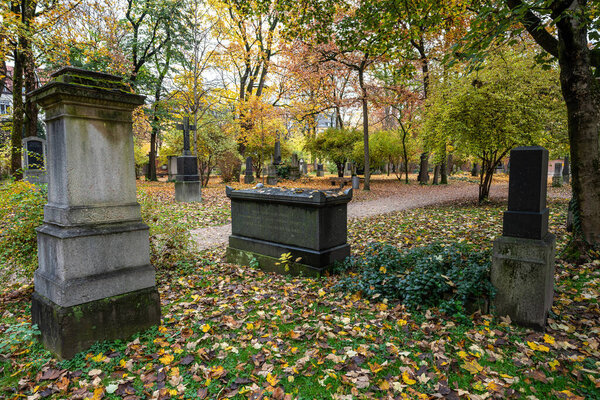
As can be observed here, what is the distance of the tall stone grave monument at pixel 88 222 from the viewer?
307 centimetres

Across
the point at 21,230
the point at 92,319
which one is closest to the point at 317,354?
the point at 92,319

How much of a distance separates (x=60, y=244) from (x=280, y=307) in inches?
98.9

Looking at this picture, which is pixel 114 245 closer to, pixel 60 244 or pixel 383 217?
pixel 60 244

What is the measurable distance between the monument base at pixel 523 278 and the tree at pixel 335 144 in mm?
21269

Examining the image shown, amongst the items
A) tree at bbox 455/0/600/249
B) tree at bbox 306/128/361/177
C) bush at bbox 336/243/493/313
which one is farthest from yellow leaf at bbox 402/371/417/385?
tree at bbox 306/128/361/177

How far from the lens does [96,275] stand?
3.25 m

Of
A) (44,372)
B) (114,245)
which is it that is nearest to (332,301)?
(114,245)

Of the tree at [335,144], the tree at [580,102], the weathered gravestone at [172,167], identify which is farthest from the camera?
the weathered gravestone at [172,167]

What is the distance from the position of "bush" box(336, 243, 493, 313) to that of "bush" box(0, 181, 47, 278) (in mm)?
4185

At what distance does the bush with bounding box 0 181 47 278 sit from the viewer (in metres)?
4.19

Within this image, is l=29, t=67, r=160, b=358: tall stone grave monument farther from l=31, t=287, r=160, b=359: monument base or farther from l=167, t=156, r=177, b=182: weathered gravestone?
l=167, t=156, r=177, b=182: weathered gravestone

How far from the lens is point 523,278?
3549 millimetres

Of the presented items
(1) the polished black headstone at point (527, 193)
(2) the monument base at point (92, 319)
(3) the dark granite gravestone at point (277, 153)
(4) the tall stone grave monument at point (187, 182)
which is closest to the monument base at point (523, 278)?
(1) the polished black headstone at point (527, 193)

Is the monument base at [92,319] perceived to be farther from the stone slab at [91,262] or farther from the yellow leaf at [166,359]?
the yellow leaf at [166,359]
